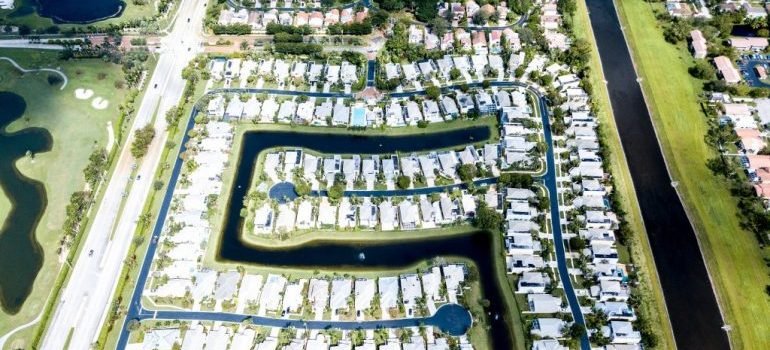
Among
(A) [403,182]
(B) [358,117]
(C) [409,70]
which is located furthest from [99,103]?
(A) [403,182]

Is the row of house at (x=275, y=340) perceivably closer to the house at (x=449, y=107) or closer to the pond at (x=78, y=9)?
the house at (x=449, y=107)

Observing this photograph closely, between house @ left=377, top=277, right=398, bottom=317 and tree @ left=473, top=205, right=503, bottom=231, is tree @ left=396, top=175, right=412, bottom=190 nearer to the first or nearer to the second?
tree @ left=473, top=205, right=503, bottom=231

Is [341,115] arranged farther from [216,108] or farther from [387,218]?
[387,218]

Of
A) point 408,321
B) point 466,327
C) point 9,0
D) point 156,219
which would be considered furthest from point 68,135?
point 466,327

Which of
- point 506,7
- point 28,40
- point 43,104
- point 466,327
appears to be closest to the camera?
point 466,327

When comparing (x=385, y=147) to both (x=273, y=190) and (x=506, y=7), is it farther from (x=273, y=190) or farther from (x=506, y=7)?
(x=506, y=7)

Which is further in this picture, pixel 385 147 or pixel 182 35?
pixel 182 35
